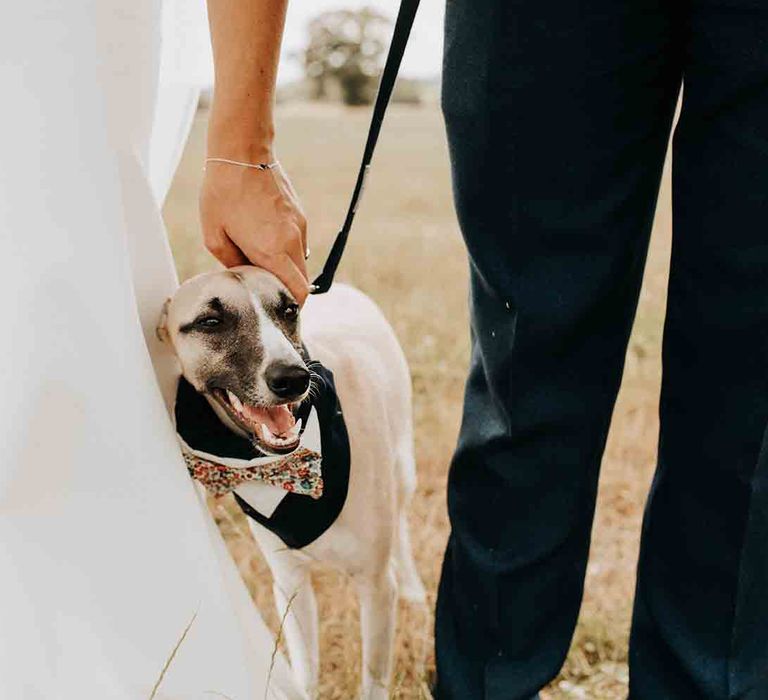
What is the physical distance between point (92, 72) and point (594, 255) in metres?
0.70

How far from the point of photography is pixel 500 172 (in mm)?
1335

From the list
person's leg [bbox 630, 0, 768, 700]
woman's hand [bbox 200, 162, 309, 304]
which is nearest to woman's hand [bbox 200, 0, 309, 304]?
woman's hand [bbox 200, 162, 309, 304]

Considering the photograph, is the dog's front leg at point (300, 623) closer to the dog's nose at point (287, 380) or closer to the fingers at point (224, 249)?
the dog's nose at point (287, 380)

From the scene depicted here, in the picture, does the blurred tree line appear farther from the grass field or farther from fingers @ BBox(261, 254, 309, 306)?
fingers @ BBox(261, 254, 309, 306)

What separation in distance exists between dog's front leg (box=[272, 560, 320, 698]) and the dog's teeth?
17.1 inches

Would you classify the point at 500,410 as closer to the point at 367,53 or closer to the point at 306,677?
the point at 306,677

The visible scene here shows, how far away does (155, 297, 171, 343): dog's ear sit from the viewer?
1621 millimetres

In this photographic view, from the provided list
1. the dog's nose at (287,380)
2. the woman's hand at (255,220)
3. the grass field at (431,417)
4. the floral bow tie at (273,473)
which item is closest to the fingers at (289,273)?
the woman's hand at (255,220)

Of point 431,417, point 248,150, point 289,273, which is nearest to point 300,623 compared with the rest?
point 289,273

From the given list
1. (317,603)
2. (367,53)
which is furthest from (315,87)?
(317,603)

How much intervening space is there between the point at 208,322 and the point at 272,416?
0.19 meters

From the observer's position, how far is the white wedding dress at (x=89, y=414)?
123 cm

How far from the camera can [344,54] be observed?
19.1m

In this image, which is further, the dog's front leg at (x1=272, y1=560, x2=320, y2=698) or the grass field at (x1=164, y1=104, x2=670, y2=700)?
the grass field at (x1=164, y1=104, x2=670, y2=700)
